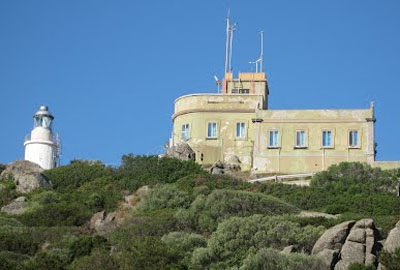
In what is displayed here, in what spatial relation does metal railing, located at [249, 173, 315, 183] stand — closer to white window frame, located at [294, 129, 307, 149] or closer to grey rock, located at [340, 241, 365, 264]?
white window frame, located at [294, 129, 307, 149]

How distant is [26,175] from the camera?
64.2m

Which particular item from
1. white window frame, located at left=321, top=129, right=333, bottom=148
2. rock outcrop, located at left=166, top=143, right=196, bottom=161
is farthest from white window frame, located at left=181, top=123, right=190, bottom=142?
white window frame, located at left=321, top=129, right=333, bottom=148

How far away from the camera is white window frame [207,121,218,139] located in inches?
2606

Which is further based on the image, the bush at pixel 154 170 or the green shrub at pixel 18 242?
the bush at pixel 154 170

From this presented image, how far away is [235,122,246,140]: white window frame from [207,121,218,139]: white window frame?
1161mm

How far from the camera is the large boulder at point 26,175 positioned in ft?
208

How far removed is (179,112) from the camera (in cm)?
6788

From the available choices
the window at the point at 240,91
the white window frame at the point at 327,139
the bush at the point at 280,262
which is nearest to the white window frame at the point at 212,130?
the window at the point at 240,91

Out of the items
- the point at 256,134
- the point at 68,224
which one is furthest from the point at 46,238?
the point at 256,134

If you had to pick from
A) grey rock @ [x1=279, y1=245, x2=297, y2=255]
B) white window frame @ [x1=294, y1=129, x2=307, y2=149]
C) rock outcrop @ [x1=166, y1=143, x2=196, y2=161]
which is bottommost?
grey rock @ [x1=279, y1=245, x2=297, y2=255]

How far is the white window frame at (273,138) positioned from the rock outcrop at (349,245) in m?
20.5

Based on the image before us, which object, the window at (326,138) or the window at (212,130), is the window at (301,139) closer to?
the window at (326,138)

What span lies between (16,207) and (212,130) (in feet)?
40.6

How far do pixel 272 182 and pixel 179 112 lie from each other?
8742mm
